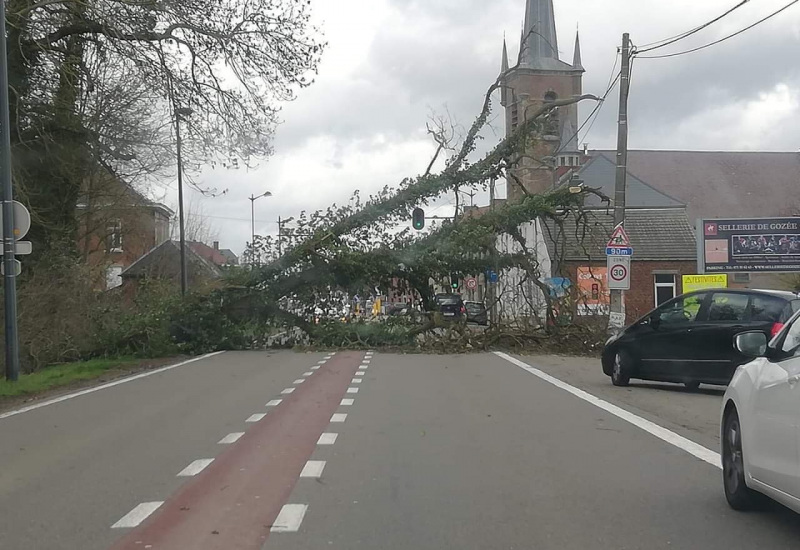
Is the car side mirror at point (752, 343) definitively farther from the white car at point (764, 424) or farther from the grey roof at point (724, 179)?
the grey roof at point (724, 179)

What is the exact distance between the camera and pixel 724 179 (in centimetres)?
6881

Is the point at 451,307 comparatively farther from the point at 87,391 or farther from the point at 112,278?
the point at 112,278

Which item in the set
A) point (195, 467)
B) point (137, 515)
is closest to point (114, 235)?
point (195, 467)

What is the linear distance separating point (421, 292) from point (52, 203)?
36.3ft

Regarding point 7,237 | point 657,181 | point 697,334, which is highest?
point 657,181

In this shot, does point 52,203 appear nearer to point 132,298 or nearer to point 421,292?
point 132,298

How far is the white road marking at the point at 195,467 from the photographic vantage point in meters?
7.71

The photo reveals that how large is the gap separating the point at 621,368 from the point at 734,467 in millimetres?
9133

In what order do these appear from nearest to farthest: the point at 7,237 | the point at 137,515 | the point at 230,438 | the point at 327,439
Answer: the point at 137,515
the point at 327,439
the point at 230,438
the point at 7,237

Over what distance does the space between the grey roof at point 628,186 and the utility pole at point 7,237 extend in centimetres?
4209

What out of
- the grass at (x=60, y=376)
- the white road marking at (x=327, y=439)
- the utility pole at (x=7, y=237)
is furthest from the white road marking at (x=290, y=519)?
the utility pole at (x=7, y=237)

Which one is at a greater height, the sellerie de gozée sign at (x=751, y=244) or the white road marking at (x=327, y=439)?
the sellerie de gozée sign at (x=751, y=244)

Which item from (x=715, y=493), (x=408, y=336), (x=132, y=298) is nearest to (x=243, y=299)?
(x=132, y=298)

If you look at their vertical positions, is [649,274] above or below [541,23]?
below
